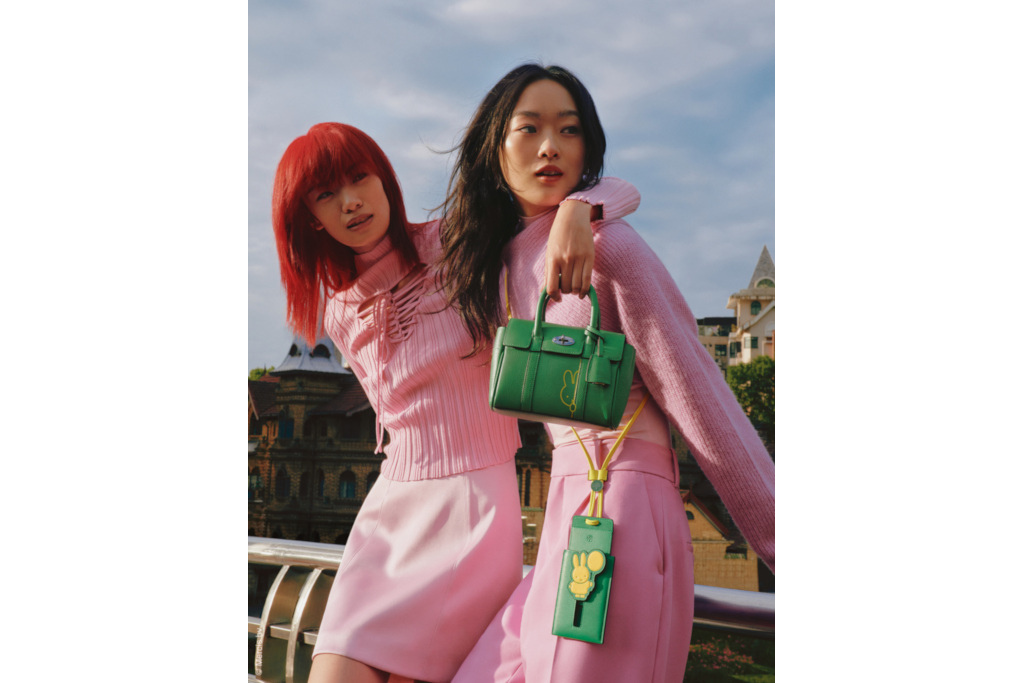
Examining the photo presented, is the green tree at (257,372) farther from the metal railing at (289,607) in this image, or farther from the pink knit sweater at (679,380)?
the pink knit sweater at (679,380)

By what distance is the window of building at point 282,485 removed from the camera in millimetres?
2613

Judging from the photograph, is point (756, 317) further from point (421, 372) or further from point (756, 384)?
point (421, 372)

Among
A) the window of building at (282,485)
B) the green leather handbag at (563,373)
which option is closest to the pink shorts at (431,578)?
the green leather handbag at (563,373)

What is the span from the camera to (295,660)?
233 cm

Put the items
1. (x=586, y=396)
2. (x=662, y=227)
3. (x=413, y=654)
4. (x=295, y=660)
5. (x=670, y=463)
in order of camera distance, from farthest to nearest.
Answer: (x=295, y=660)
(x=662, y=227)
(x=413, y=654)
(x=670, y=463)
(x=586, y=396)

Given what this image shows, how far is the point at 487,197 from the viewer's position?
1751mm

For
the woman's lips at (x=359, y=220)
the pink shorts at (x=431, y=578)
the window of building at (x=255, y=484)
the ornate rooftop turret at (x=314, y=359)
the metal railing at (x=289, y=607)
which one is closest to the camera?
the pink shorts at (x=431, y=578)

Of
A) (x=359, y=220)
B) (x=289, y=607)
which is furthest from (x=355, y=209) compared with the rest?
(x=289, y=607)

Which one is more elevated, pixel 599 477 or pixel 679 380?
pixel 679 380

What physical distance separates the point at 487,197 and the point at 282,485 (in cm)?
133
